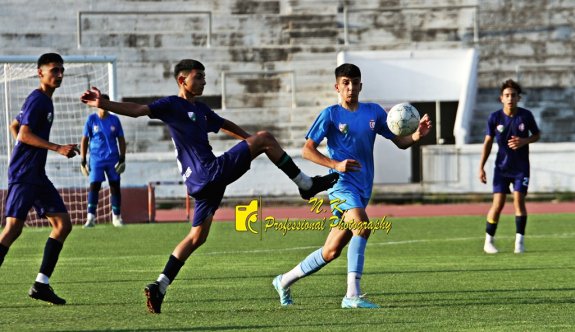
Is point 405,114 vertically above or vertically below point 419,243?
above

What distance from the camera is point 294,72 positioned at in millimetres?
31453

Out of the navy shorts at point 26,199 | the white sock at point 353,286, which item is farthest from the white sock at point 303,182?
the navy shorts at point 26,199

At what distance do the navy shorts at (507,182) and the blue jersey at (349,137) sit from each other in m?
5.75

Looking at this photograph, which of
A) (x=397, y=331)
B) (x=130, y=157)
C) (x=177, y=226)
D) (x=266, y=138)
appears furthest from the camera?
(x=130, y=157)

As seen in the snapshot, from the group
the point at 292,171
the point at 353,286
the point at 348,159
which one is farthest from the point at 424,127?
the point at 353,286

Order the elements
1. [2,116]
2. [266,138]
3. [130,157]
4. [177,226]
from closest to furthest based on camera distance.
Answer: [266,138], [177,226], [2,116], [130,157]

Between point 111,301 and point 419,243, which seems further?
point 419,243

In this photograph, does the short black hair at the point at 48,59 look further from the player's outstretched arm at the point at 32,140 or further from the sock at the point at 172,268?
the sock at the point at 172,268

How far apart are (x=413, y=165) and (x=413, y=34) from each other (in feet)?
16.1

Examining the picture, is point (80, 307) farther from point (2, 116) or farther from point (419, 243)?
point (2, 116)

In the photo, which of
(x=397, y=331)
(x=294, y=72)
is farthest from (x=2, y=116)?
(x=397, y=331)

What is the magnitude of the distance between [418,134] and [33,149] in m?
3.19

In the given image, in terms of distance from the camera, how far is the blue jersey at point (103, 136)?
20312 mm

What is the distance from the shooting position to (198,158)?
9000mm
